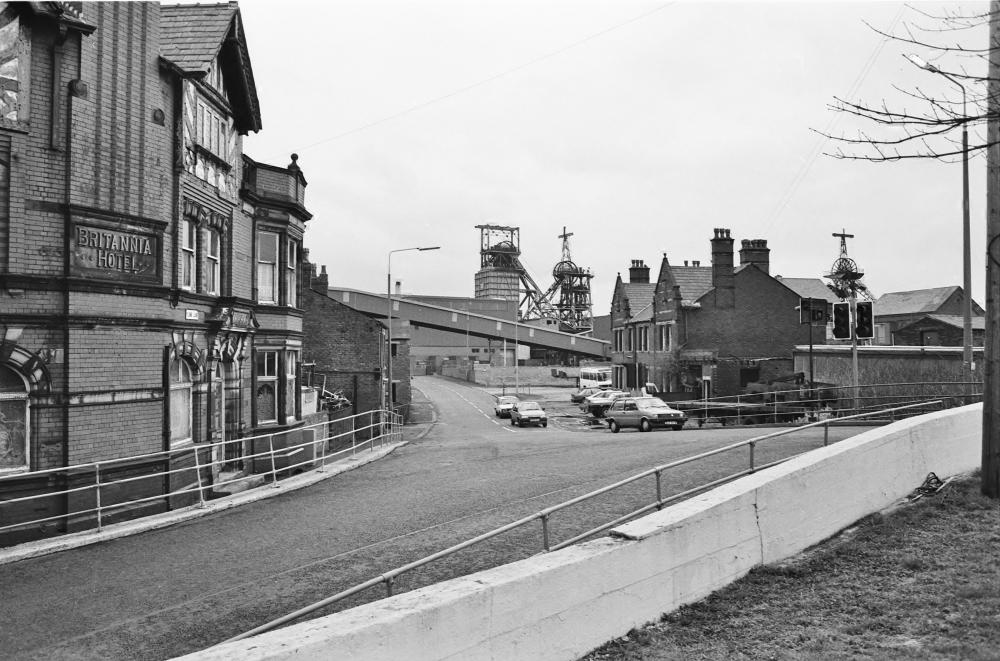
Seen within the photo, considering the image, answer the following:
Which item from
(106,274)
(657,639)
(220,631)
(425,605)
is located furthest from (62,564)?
(657,639)

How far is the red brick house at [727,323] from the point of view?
1923 inches

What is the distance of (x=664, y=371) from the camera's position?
172ft

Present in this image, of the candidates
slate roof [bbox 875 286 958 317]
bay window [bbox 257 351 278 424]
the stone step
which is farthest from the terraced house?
slate roof [bbox 875 286 958 317]

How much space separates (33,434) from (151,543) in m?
2.89

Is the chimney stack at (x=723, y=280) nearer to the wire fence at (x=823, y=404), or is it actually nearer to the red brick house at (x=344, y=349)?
the wire fence at (x=823, y=404)

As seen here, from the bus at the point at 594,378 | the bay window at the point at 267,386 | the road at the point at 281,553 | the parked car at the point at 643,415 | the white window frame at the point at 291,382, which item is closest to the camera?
the road at the point at 281,553

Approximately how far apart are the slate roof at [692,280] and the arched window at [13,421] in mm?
43207

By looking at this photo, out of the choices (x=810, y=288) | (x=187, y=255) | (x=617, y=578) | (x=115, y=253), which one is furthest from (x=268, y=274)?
(x=810, y=288)

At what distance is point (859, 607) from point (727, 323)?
4427cm

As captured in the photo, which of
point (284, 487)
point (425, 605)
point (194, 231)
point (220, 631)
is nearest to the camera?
point (425, 605)

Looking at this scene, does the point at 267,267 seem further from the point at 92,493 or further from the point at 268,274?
the point at 92,493

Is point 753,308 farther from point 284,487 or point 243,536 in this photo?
point 243,536

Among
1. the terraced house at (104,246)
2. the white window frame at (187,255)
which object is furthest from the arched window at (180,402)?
the white window frame at (187,255)

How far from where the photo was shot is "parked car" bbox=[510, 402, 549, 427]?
41.3 m
